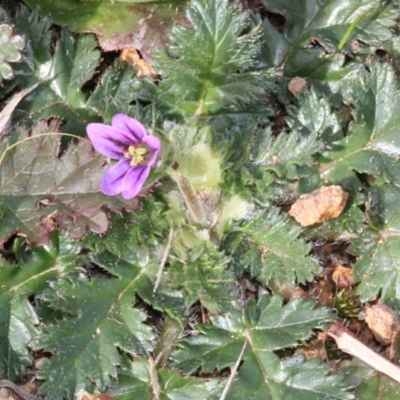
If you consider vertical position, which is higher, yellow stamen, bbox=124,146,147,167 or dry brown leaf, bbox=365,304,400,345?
yellow stamen, bbox=124,146,147,167

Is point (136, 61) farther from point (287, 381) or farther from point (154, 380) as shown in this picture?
point (287, 381)

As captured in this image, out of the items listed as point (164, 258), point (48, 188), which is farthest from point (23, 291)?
point (164, 258)

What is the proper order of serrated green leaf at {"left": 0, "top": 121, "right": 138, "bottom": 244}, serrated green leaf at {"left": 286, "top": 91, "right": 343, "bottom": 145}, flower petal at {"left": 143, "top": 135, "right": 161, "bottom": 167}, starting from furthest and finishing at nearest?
1. serrated green leaf at {"left": 286, "top": 91, "right": 343, "bottom": 145}
2. serrated green leaf at {"left": 0, "top": 121, "right": 138, "bottom": 244}
3. flower petal at {"left": 143, "top": 135, "right": 161, "bottom": 167}

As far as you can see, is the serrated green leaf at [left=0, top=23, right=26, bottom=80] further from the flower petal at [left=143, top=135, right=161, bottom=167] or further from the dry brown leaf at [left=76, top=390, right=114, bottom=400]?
the dry brown leaf at [left=76, top=390, right=114, bottom=400]

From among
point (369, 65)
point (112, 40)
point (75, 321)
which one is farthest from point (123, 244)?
point (369, 65)

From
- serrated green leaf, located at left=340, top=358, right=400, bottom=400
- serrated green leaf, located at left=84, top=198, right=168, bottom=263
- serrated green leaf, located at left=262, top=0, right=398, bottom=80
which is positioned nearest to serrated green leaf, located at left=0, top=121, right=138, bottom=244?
serrated green leaf, located at left=84, top=198, right=168, bottom=263
